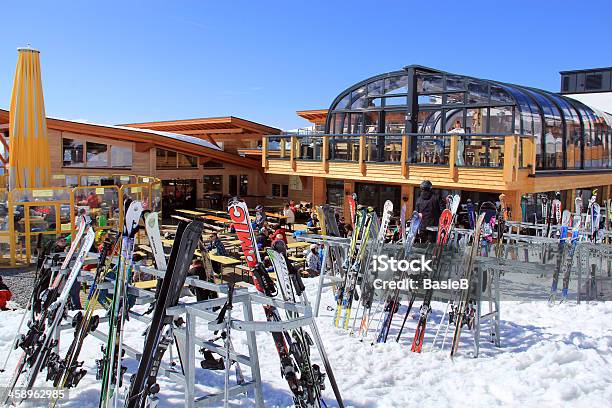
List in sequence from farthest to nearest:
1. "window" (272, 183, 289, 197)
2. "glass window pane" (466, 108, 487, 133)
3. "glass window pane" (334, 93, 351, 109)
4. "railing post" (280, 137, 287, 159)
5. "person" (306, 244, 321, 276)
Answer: "window" (272, 183, 289, 197) < "glass window pane" (334, 93, 351, 109) < "railing post" (280, 137, 287, 159) < "glass window pane" (466, 108, 487, 133) < "person" (306, 244, 321, 276)

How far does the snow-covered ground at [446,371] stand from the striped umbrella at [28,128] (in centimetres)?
808

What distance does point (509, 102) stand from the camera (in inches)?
580

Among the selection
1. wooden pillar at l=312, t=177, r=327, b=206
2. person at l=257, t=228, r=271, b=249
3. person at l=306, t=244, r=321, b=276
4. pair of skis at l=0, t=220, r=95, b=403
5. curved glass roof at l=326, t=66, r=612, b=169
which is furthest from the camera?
wooden pillar at l=312, t=177, r=327, b=206

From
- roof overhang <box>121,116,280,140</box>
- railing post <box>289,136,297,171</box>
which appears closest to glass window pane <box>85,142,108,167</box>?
roof overhang <box>121,116,280,140</box>

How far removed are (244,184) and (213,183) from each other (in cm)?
204

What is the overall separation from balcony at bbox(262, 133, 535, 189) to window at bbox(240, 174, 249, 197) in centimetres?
920

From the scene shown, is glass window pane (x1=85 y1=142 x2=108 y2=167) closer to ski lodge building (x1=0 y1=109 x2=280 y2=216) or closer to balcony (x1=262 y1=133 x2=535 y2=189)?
ski lodge building (x1=0 y1=109 x2=280 y2=216)

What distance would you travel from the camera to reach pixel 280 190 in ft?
90.0

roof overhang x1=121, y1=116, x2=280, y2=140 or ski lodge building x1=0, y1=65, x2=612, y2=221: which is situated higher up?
roof overhang x1=121, y1=116, x2=280, y2=140

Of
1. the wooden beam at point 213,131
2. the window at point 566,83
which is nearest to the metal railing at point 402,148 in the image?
the wooden beam at point 213,131

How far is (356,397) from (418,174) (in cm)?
1057

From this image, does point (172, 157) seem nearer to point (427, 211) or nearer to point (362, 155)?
point (362, 155)

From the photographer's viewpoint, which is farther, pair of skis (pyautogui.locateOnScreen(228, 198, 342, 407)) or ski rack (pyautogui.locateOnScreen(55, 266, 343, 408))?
pair of skis (pyautogui.locateOnScreen(228, 198, 342, 407))

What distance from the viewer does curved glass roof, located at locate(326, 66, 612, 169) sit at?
49.5 feet
